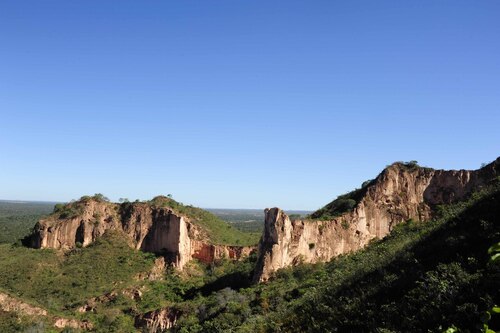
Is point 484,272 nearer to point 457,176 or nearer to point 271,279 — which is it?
point 271,279

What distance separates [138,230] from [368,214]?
3269 centimetres

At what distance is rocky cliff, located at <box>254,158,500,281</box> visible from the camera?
43438 mm

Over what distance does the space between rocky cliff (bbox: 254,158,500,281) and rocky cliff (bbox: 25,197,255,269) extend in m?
17.8

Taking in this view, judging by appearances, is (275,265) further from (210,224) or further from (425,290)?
(425,290)

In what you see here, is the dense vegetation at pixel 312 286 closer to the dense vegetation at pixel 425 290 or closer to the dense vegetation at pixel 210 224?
the dense vegetation at pixel 425 290

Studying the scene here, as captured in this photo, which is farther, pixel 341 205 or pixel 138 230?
pixel 138 230

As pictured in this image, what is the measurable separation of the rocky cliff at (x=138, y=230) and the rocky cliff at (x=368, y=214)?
58.5 ft

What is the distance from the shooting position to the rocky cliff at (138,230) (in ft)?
200

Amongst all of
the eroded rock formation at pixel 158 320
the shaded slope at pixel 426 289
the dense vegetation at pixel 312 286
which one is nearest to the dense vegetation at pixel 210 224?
the dense vegetation at pixel 312 286

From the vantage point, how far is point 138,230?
64.0m

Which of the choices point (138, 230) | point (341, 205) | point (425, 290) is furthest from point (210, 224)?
point (425, 290)

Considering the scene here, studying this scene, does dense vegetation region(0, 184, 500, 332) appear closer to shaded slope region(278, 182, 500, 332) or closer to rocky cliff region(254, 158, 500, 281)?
shaded slope region(278, 182, 500, 332)

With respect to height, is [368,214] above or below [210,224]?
above

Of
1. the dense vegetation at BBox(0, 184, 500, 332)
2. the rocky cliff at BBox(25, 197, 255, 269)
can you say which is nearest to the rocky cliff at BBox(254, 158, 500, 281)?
the dense vegetation at BBox(0, 184, 500, 332)
